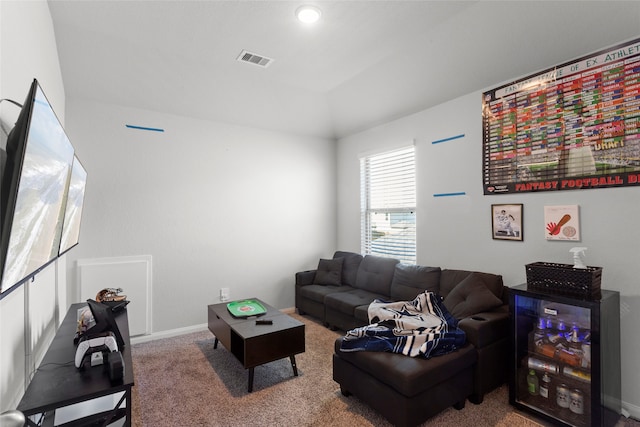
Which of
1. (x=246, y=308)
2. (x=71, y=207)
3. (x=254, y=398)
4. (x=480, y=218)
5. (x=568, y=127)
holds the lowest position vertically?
(x=254, y=398)

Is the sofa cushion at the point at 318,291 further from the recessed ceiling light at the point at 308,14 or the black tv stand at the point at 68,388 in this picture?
the recessed ceiling light at the point at 308,14

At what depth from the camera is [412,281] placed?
3.64m

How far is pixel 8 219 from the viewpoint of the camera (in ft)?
3.31

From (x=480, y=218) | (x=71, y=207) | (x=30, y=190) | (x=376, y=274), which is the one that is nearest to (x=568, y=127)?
(x=480, y=218)

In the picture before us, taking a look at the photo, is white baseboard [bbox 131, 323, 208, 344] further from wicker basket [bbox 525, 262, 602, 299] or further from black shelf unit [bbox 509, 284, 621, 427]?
wicker basket [bbox 525, 262, 602, 299]

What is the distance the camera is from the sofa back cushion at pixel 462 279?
9.71 ft

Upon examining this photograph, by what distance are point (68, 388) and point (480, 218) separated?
350cm

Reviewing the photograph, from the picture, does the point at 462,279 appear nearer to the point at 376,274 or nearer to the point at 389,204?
the point at 376,274

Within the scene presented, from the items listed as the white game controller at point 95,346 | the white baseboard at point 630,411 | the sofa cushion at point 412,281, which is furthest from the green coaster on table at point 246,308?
the white baseboard at point 630,411

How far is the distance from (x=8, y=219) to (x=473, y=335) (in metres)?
2.78

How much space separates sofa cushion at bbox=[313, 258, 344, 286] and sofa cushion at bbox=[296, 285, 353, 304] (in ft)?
0.29

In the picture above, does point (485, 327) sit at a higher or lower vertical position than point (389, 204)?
lower

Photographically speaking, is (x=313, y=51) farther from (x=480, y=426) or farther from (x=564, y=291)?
(x=480, y=426)

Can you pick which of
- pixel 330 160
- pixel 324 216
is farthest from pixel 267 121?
pixel 324 216
